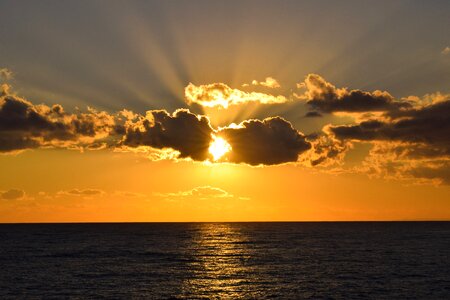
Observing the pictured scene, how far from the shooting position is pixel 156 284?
81.9 m

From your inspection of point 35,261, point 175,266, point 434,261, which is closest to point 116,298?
point 175,266

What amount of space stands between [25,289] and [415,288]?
189 feet

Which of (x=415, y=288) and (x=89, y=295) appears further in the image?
(x=415, y=288)

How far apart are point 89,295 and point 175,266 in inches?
1463

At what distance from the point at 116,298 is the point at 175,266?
1514 inches

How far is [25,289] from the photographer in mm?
77938

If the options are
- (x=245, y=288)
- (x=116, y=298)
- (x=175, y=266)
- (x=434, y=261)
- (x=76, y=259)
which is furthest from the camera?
(x=76, y=259)

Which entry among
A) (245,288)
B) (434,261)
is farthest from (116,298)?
(434,261)

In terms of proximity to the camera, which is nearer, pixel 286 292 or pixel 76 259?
pixel 286 292

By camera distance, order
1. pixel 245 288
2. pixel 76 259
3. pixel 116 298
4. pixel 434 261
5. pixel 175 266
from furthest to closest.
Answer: pixel 76 259 → pixel 434 261 → pixel 175 266 → pixel 245 288 → pixel 116 298

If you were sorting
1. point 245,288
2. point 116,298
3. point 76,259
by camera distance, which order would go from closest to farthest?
point 116,298 → point 245,288 → point 76,259

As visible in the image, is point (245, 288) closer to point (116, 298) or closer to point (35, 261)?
point (116, 298)

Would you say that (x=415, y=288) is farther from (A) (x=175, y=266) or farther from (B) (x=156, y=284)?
(A) (x=175, y=266)

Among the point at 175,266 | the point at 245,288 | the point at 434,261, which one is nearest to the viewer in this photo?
the point at 245,288
